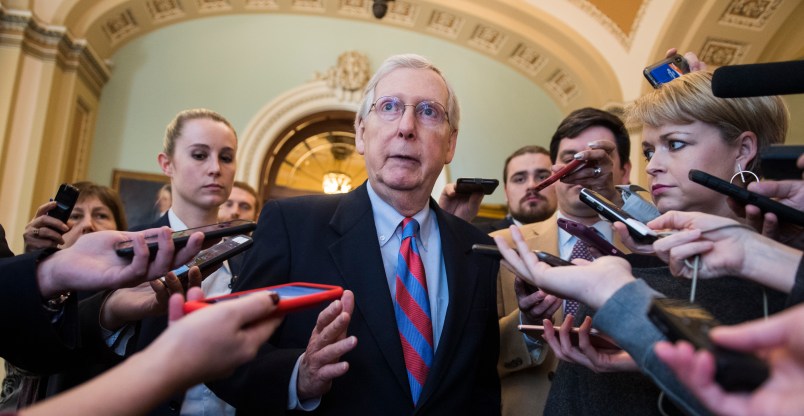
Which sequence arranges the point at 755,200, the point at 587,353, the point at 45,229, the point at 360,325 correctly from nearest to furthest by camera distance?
the point at 755,200
the point at 587,353
the point at 360,325
the point at 45,229

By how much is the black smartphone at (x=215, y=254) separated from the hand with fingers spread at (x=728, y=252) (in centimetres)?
108

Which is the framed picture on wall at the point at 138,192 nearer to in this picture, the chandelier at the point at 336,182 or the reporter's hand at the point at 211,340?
the chandelier at the point at 336,182

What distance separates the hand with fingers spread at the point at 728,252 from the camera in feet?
3.44

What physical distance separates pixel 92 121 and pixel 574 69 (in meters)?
5.85

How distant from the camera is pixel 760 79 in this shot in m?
1.07

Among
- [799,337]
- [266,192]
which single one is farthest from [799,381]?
[266,192]

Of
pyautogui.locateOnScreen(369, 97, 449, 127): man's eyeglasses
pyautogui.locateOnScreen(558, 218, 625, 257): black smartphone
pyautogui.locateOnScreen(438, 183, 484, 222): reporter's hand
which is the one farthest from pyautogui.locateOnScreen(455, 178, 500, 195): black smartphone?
pyautogui.locateOnScreen(558, 218, 625, 257): black smartphone

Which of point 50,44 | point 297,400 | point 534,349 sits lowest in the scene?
point 297,400

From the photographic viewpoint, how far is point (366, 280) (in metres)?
1.66

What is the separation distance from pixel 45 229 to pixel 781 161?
2.27 meters

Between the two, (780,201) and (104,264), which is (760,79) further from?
(104,264)

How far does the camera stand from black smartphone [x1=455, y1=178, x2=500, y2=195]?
2.59 m

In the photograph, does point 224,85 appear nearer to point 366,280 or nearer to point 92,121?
point 92,121

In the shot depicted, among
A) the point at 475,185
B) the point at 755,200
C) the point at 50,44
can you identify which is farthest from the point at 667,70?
the point at 50,44
